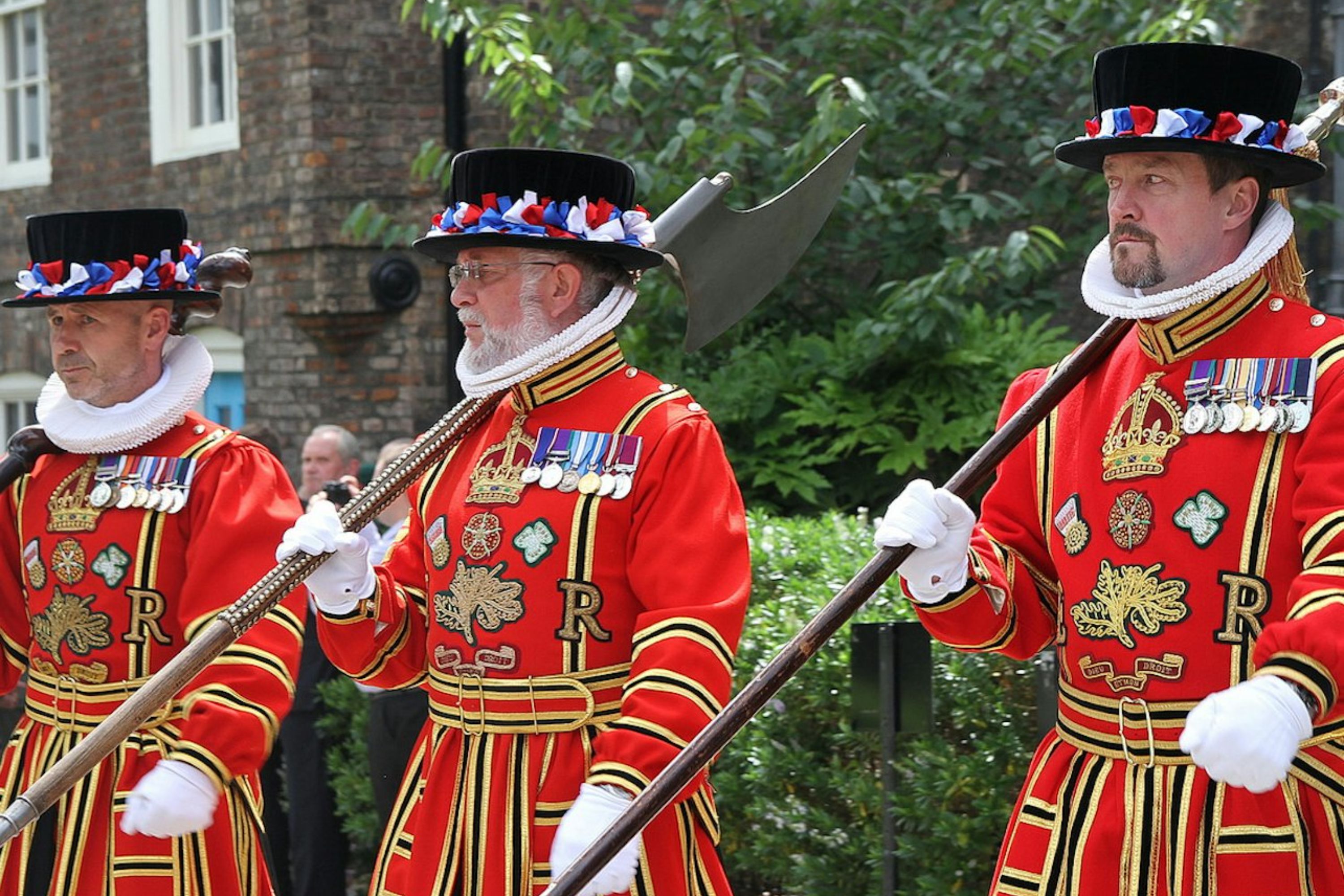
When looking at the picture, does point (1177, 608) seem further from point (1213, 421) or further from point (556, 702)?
point (556, 702)

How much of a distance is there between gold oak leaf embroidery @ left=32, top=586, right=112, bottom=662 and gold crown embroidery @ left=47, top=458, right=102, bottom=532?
146 mm

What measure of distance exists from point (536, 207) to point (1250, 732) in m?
1.76

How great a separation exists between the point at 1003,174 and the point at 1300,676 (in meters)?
6.06

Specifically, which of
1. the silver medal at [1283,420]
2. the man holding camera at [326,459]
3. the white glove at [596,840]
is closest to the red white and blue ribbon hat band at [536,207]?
the white glove at [596,840]

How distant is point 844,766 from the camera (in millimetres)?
5184

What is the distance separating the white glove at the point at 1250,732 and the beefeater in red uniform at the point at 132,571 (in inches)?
80.2

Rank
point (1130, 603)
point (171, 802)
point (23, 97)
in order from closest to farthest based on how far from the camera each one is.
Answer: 1. point (1130, 603)
2. point (171, 802)
3. point (23, 97)

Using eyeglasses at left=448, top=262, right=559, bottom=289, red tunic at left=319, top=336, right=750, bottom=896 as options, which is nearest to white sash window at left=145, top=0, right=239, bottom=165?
eyeglasses at left=448, top=262, right=559, bottom=289

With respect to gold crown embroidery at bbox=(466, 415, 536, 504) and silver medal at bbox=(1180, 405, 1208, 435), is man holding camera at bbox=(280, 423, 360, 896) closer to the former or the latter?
gold crown embroidery at bbox=(466, 415, 536, 504)

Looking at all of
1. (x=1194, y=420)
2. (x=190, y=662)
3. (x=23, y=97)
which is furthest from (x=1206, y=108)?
(x=23, y=97)

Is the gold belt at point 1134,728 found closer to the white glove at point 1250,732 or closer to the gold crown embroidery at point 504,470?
the white glove at point 1250,732

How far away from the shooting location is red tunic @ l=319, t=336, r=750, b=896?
11.6 feet

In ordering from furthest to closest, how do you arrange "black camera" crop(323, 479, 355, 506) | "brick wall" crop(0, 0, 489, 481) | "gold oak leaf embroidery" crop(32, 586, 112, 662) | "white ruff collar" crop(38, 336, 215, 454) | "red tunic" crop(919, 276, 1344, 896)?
"brick wall" crop(0, 0, 489, 481) → "black camera" crop(323, 479, 355, 506) → "white ruff collar" crop(38, 336, 215, 454) → "gold oak leaf embroidery" crop(32, 586, 112, 662) → "red tunic" crop(919, 276, 1344, 896)

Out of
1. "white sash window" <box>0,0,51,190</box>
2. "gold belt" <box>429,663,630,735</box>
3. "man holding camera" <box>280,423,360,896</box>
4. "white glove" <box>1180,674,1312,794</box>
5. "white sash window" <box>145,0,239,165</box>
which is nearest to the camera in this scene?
"white glove" <box>1180,674,1312,794</box>
